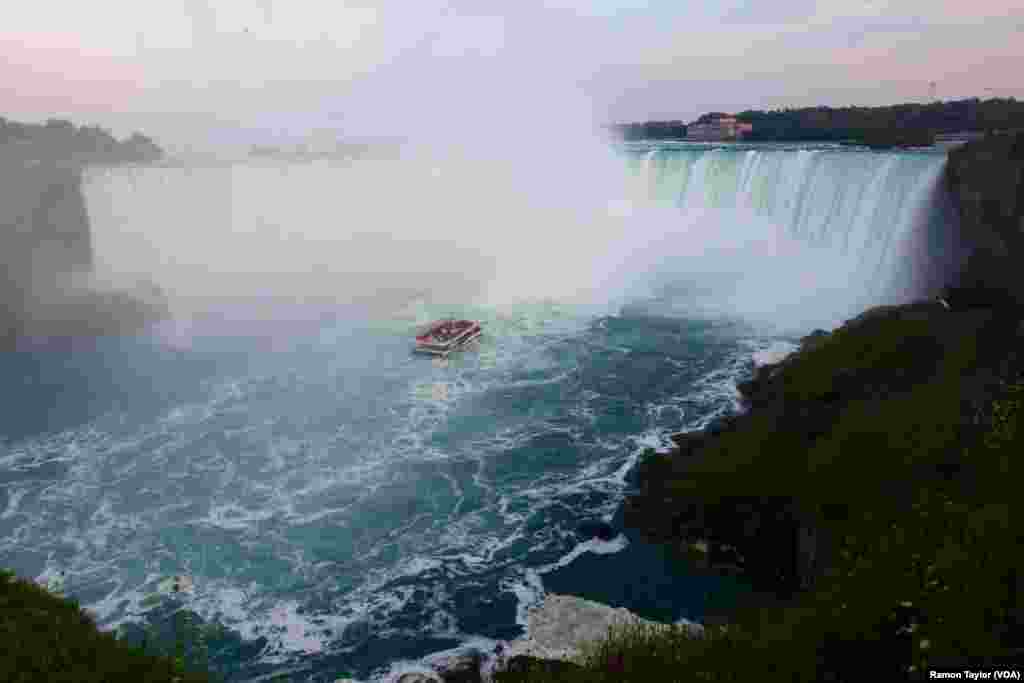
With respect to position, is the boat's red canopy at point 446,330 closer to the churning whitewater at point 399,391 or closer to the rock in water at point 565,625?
the churning whitewater at point 399,391

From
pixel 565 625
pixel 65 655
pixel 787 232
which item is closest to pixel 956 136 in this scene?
pixel 787 232

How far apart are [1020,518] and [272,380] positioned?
911 inches

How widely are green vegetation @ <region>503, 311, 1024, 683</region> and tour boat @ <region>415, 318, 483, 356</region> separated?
11.8m

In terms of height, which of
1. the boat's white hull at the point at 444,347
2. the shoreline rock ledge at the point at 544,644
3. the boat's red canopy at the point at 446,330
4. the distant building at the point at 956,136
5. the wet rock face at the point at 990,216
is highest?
the distant building at the point at 956,136

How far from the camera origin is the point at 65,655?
6910 millimetres

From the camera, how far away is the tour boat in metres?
27.2

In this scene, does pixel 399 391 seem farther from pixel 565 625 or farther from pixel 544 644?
pixel 544 644

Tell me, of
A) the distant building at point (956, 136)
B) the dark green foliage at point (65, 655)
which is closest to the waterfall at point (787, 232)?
the distant building at point (956, 136)

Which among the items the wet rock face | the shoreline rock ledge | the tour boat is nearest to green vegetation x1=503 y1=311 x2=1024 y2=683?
the shoreline rock ledge

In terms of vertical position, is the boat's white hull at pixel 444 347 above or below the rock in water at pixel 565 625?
above

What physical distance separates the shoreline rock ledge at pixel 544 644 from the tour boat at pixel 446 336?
50.8 ft

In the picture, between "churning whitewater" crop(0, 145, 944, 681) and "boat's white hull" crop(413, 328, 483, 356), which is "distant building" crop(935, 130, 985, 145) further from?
"boat's white hull" crop(413, 328, 483, 356)

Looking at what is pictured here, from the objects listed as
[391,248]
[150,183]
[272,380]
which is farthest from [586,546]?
[150,183]

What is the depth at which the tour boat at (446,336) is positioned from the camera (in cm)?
2717
